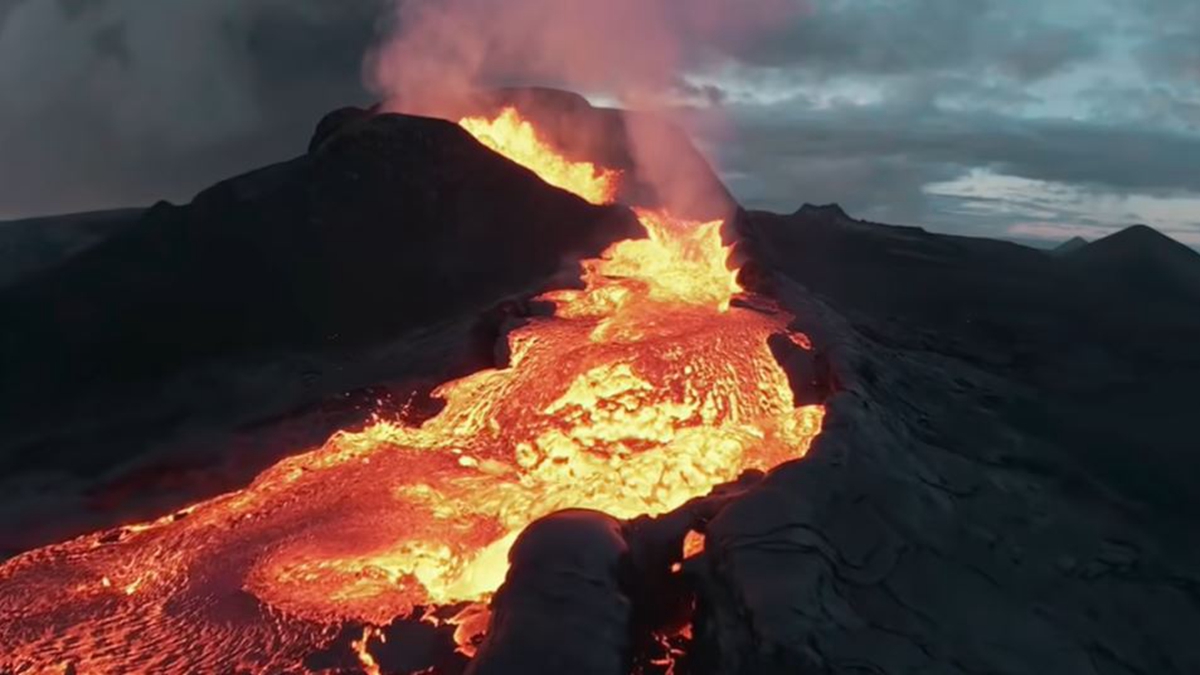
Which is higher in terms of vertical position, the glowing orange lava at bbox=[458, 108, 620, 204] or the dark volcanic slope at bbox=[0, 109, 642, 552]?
the glowing orange lava at bbox=[458, 108, 620, 204]

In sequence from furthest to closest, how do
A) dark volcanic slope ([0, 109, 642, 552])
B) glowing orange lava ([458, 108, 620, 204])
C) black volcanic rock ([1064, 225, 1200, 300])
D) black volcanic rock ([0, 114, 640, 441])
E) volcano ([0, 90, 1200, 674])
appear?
black volcanic rock ([1064, 225, 1200, 300])
glowing orange lava ([458, 108, 620, 204])
black volcanic rock ([0, 114, 640, 441])
dark volcanic slope ([0, 109, 642, 552])
volcano ([0, 90, 1200, 674])

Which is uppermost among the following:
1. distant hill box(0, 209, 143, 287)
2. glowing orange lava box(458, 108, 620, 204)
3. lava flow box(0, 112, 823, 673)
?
glowing orange lava box(458, 108, 620, 204)

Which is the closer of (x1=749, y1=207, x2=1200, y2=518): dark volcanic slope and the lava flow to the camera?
the lava flow

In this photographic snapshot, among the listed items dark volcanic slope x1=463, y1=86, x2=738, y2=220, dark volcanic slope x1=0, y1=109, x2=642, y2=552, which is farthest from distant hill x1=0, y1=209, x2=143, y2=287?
dark volcanic slope x1=463, y1=86, x2=738, y2=220

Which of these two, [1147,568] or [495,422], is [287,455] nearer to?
[495,422]

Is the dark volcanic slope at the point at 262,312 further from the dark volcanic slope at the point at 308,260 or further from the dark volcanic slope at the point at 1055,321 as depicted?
the dark volcanic slope at the point at 1055,321

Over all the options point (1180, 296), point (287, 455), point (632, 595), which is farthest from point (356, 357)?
point (1180, 296)

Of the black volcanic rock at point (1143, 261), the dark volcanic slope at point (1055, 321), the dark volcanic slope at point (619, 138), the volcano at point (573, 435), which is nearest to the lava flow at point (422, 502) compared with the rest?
the volcano at point (573, 435)

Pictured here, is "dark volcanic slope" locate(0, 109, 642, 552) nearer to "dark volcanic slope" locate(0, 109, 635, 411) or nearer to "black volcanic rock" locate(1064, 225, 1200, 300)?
"dark volcanic slope" locate(0, 109, 635, 411)
